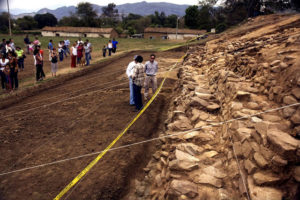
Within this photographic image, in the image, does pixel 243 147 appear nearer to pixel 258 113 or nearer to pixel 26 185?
pixel 258 113

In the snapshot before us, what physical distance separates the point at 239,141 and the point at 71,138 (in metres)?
4.80

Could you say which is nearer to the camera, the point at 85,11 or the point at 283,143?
the point at 283,143

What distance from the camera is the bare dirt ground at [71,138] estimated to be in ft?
14.7

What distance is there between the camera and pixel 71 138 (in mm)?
6324

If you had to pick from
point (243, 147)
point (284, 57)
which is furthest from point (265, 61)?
point (243, 147)

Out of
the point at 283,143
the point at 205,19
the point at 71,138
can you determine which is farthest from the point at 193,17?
the point at 283,143

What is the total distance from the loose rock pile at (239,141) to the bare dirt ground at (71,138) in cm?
88

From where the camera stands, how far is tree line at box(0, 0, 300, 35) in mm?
25359

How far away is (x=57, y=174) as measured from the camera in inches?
189

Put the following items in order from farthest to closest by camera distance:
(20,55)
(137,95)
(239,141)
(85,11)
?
(85,11) → (20,55) → (137,95) → (239,141)

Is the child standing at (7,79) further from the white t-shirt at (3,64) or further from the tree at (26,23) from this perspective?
the tree at (26,23)

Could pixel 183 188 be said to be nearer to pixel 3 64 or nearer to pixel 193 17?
pixel 3 64

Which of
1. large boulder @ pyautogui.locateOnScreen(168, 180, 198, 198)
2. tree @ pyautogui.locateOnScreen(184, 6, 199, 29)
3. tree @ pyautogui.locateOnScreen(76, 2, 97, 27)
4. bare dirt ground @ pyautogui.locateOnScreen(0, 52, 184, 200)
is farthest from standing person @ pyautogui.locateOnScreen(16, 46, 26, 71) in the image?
tree @ pyautogui.locateOnScreen(76, 2, 97, 27)

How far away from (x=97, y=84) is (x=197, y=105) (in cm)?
775
